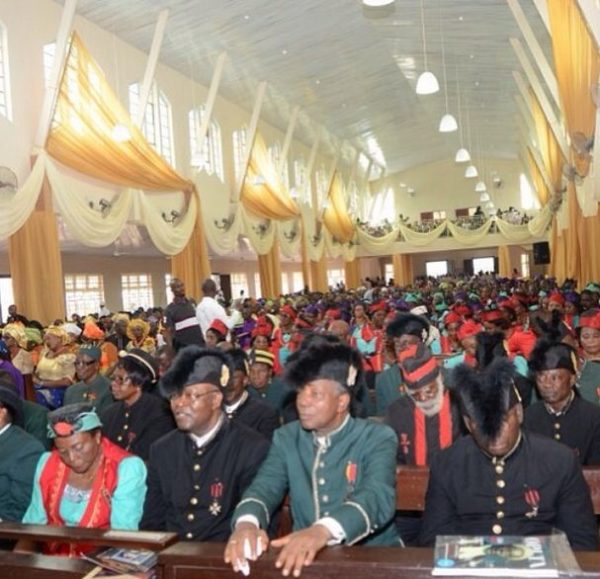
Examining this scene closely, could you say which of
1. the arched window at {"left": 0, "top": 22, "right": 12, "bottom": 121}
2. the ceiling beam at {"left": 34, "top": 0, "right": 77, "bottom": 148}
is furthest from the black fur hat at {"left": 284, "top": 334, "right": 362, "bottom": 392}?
the arched window at {"left": 0, "top": 22, "right": 12, "bottom": 121}

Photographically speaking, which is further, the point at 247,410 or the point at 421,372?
the point at 247,410

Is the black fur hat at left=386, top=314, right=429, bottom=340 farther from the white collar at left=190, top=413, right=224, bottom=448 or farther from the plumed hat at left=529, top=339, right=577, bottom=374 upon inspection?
the white collar at left=190, top=413, right=224, bottom=448

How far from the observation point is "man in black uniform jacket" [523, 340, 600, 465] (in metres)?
3.83

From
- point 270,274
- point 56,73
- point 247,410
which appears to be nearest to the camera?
point 247,410

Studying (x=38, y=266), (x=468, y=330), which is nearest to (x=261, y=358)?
(x=468, y=330)

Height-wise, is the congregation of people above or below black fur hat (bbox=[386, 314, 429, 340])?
below

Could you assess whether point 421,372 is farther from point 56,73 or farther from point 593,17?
point 56,73

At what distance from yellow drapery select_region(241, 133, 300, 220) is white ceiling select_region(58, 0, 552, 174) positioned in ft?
6.08

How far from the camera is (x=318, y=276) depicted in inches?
1048

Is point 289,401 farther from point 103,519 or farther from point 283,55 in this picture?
point 283,55

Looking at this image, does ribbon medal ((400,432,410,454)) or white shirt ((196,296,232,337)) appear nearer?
ribbon medal ((400,432,410,454))

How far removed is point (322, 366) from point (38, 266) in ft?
30.0

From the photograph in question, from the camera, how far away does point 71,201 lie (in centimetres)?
1105

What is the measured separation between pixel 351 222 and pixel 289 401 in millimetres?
26619
